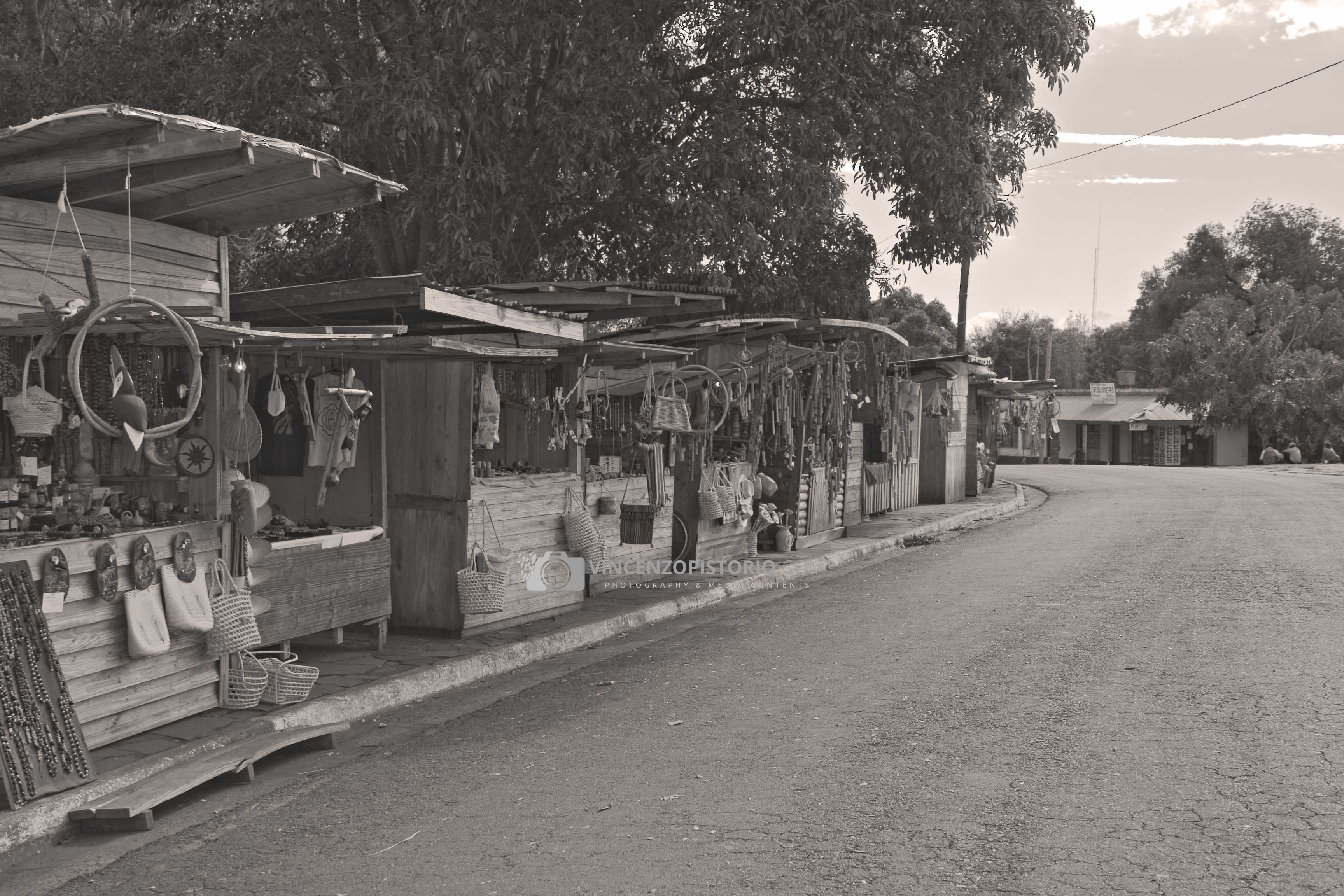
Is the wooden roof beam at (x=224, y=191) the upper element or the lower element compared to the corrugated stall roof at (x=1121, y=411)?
upper

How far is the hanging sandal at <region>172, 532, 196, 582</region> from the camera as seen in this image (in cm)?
674

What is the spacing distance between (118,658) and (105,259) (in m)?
3.00


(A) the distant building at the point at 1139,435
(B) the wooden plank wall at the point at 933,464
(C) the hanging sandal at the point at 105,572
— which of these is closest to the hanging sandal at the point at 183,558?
(C) the hanging sandal at the point at 105,572

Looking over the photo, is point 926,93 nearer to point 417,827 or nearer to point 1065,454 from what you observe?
point 417,827

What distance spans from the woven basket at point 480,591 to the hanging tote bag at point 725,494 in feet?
16.0

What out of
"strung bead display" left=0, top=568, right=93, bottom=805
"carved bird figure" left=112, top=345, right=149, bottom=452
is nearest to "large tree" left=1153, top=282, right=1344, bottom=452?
"carved bird figure" left=112, top=345, right=149, bottom=452

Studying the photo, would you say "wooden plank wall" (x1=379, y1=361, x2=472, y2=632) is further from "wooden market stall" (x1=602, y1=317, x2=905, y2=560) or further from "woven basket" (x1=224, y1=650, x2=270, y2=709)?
"wooden market stall" (x1=602, y1=317, x2=905, y2=560)

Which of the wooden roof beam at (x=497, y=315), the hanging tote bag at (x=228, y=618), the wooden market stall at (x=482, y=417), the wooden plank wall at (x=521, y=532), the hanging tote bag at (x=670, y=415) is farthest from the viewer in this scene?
the hanging tote bag at (x=670, y=415)

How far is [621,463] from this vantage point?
1263cm

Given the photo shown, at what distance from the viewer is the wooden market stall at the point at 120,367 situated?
6016mm

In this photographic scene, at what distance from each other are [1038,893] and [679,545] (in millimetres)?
9658

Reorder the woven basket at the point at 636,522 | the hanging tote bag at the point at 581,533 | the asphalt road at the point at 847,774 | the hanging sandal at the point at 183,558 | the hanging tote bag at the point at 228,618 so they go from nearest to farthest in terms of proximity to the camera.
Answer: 1. the asphalt road at the point at 847,774
2. the hanging sandal at the point at 183,558
3. the hanging tote bag at the point at 228,618
4. the hanging tote bag at the point at 581,533
5. the woven basket at the point at 636,522

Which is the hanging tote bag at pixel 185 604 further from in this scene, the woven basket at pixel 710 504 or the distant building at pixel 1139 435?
the distant building at pixel 1139 435

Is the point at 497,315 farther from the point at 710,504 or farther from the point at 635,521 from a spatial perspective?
the point at 710,504
